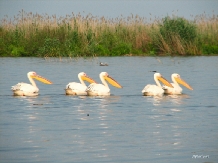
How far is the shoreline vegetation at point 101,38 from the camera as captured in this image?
87.2 feet

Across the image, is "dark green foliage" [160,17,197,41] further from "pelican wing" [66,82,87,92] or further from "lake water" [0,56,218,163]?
"pelican wing" [66,82,87,92]

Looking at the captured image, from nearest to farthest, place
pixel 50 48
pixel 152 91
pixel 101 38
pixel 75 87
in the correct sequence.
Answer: pixel 152 91 → pixel 75 87 → pixel 50 48 → pixel 101 38

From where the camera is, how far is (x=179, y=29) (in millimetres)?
27906

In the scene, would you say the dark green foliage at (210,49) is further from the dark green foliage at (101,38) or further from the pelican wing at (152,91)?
the pelican wing at (152,91)

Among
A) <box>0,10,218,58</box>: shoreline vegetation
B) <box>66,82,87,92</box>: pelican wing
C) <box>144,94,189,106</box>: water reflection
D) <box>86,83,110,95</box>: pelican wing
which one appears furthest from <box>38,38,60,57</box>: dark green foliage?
<box>144,94,189,106</box>: water reflection

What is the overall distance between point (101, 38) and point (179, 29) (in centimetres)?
317

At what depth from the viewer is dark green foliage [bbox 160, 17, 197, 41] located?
90.7 feet

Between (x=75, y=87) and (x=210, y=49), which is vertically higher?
(x=75, y=87)

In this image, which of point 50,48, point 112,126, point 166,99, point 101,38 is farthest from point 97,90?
point 101,38

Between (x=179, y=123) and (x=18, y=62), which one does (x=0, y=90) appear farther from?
(x=18, y=62)

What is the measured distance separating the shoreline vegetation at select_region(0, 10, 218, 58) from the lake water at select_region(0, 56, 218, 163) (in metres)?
9.23

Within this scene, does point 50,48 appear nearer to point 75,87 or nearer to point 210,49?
point 210,49

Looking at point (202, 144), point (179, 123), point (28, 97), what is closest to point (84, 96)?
point (28, 97)

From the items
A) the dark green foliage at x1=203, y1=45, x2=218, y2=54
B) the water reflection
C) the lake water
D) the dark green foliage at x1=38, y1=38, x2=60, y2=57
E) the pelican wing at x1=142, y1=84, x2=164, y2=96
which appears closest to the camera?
the lake water
